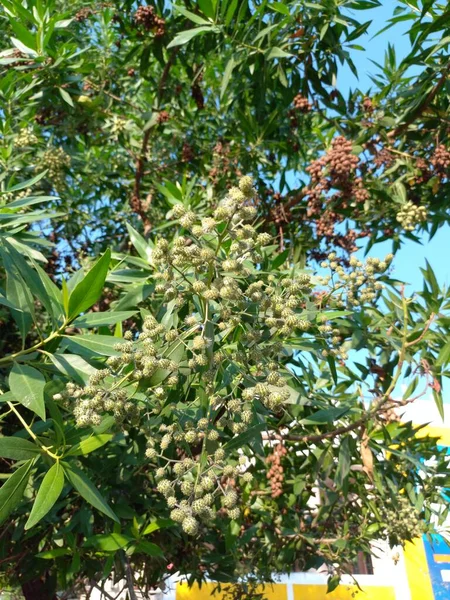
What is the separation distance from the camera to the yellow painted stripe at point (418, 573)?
982cm

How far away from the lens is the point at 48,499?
4.09ft

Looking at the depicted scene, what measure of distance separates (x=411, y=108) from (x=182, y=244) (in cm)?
211

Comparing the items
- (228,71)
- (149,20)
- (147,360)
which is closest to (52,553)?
(147,360)

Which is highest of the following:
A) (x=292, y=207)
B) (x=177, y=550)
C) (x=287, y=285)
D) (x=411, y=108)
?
(x=411, y=108)

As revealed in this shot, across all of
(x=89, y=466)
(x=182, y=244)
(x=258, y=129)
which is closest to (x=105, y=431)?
(x=182, y=244)

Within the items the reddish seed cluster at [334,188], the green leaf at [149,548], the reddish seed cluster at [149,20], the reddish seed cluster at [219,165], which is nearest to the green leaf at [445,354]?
the reddish seed cluster at [334,188]

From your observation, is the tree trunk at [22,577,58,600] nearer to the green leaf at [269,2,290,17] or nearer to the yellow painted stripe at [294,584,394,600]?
the green leaf at [269,2,290,17]

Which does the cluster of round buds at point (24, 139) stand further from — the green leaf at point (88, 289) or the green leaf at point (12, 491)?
the green leaf at point (12, 491)

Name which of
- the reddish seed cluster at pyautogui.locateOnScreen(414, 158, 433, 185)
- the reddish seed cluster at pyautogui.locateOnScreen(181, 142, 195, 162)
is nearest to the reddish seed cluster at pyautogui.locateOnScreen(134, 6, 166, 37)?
the reddish seed cluster at pyautogui.locateOnScreen(181, 142, 195, 162)

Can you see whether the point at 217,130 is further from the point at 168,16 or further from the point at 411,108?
the point at 411,108

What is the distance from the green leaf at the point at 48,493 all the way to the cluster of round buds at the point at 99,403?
16 centimetres

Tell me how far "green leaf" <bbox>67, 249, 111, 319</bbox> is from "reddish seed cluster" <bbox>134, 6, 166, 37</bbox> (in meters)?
2.56

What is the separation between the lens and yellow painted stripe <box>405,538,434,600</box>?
982cm

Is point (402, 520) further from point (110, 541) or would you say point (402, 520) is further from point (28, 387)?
point (28, 387)
